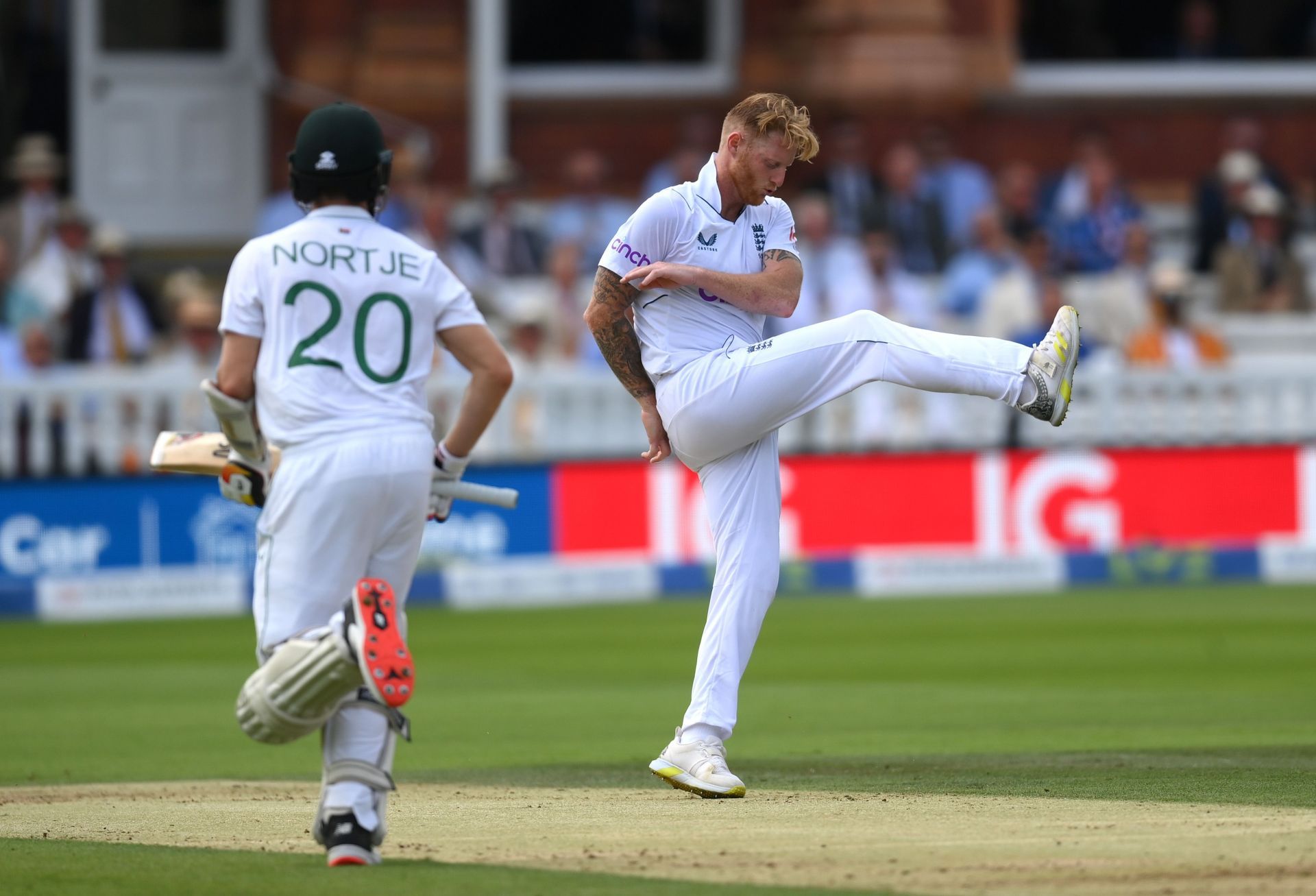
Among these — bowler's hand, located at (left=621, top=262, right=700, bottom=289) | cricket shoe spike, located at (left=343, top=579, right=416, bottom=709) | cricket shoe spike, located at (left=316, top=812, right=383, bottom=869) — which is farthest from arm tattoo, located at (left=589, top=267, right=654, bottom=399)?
cricket shoe spike, located at (left=316, top=812, right=383, bottom=869)

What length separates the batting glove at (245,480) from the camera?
222 inches

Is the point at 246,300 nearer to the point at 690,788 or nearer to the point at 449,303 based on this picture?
the point at 449,303

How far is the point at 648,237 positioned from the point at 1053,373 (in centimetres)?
125

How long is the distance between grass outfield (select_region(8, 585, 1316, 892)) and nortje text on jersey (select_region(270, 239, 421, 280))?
56.9 inches

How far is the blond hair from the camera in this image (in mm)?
6531

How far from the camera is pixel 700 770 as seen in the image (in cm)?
651

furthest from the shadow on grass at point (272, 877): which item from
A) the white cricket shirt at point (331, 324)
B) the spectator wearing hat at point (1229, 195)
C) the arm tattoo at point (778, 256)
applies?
the spectator wearing hat at point (1229, 195)

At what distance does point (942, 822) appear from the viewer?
595cm

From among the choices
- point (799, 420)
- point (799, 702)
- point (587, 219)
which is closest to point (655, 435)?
point (799, 702)

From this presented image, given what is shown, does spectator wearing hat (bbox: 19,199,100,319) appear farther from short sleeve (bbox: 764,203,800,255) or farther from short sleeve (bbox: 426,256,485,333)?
short sleeve (bbox: 426,256,485,333)

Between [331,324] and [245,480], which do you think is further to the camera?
[245,480]

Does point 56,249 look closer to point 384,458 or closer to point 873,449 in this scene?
point 873,449

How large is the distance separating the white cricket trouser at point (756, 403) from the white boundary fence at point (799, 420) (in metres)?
8.28

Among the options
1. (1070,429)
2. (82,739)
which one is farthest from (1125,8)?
(82,739)
